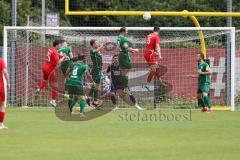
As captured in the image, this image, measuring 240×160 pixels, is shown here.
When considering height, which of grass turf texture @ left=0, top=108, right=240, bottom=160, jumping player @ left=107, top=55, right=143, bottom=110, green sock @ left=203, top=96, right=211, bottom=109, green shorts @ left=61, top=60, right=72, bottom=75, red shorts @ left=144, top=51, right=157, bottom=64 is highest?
red shorts @ left=144, top=51, right=157, bottom=64

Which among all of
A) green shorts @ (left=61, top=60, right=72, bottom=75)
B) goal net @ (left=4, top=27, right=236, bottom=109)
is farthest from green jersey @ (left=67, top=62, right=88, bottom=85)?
goal net @ (left=4, top=27, right=236, bottom=109)

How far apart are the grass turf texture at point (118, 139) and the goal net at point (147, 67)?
376cm

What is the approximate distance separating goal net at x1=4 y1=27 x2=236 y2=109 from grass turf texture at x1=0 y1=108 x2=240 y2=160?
3.76 meters

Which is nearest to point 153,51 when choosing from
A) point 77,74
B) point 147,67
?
point 147,67

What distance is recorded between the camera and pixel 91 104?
22500mm

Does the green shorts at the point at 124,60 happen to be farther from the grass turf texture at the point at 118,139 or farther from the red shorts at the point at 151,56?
the grass turf texture at the point at 118,139

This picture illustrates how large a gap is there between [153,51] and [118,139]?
303 inches

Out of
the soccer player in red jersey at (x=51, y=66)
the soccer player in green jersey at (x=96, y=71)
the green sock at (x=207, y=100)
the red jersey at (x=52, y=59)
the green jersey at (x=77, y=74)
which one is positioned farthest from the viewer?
the red jersey at (x=52, y=59)

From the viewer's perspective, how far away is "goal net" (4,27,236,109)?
23.8 metres

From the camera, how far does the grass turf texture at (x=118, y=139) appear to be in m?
12.4

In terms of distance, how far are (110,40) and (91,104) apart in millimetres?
3201

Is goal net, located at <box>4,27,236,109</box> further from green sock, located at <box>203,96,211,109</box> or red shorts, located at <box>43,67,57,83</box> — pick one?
green sock, located at <box>203,96,211,109</box>

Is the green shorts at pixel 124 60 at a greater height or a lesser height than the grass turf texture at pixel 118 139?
greater

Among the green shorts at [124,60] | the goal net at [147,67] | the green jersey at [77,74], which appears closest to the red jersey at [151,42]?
the green shorts at [124,60]
